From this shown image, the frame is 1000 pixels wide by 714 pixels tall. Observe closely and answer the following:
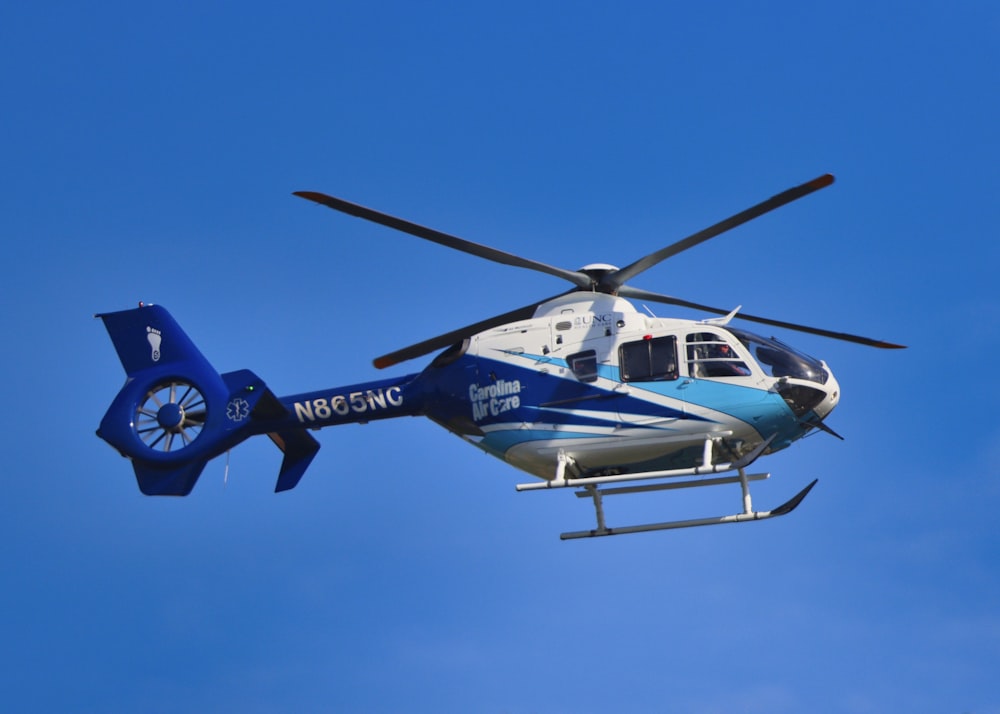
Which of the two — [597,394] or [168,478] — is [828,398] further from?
[168,478]

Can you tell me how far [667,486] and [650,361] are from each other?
1839 mm

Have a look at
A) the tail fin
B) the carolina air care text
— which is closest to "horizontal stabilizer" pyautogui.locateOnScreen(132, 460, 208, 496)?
the tail fin

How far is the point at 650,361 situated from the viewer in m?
18.8

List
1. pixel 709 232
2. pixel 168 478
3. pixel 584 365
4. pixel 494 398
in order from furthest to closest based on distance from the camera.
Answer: pixel 168 478 → pixel 494 398 → pixel 584 365 → pixel 709 232

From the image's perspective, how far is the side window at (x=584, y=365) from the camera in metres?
19.0

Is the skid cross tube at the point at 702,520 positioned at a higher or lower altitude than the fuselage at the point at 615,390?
lower

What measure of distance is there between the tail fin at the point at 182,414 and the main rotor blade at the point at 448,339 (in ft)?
6.17

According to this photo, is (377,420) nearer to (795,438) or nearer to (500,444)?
(500,444)

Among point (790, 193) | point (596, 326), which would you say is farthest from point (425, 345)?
point (790, 193)

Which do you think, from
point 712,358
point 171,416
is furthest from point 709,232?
point 171,416

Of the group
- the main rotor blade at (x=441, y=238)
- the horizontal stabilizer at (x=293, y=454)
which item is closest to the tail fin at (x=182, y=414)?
the horizontal stabilizer at (x=293, y=454)

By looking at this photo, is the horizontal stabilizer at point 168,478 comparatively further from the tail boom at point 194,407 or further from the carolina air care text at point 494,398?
the carolina air care text at point 494,398

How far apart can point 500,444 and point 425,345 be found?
2061mm

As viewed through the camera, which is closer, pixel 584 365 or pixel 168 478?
pixel 584 365
